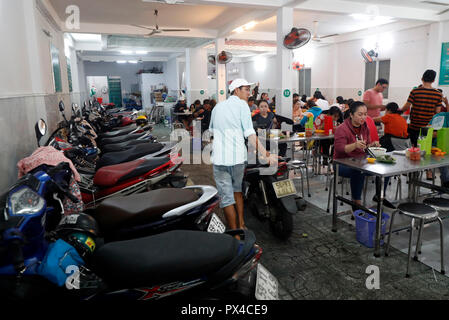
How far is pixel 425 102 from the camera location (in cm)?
489

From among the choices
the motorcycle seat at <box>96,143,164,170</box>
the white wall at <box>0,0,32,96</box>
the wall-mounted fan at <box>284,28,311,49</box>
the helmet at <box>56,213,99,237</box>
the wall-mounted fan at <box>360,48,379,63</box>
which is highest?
the wall-mounted fan at <box>360,48,379,63</box>

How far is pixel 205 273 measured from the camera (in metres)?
1.39

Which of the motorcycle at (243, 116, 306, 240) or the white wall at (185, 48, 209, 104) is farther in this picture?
the white wall at (185, 48, 209, 104)

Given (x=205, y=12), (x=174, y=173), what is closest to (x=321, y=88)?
(x=205, y=12)

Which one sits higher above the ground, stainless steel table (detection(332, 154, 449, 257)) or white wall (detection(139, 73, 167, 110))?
white wall (detection(139, 73, 167, 110))

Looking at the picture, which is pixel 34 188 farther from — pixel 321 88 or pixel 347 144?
pixel 321 88

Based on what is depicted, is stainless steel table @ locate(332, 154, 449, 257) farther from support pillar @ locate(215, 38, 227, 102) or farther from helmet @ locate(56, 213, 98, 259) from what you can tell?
support pillar @ locate(215, 38, 227, 102)

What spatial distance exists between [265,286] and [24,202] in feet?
3.69

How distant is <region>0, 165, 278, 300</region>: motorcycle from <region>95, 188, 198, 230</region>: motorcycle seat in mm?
403

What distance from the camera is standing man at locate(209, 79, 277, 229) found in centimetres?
295

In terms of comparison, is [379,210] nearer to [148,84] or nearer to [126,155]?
[126,155]

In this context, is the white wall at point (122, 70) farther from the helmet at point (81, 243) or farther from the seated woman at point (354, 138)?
the helmet at point (81, 243)

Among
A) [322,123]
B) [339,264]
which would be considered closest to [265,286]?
[339,264]

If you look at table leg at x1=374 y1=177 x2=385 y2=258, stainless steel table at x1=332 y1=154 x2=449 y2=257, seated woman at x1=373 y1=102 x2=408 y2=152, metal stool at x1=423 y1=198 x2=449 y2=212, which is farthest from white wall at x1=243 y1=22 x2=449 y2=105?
table leg at x1=374 y1=177 x2=385 y2=258
